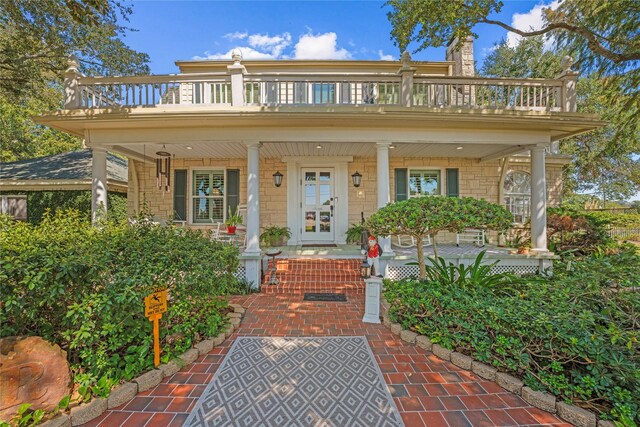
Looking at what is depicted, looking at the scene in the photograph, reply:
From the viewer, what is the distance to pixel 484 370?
8.48 ft

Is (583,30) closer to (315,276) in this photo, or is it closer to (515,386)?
(515,386)

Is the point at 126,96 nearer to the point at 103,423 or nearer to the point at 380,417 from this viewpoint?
the point at 103,423

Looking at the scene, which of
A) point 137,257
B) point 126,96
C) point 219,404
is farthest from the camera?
point 126,96

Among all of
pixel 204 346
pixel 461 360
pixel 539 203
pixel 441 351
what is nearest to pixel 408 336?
→ pixel 441 351

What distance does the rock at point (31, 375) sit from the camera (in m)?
2.00

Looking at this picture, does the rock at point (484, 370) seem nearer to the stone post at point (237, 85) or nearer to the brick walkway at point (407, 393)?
the brick walkway at point (407, 393)

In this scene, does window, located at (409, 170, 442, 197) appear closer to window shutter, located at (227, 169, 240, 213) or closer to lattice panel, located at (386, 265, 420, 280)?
lattice panel, located at (386, 265, 420, 280)

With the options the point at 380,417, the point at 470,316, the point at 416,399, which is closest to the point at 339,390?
the point at 380,417

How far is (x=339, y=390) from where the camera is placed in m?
2.39

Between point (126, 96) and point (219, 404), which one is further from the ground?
point (126, 96)

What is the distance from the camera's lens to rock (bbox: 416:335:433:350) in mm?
3077

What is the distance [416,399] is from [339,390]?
2.21 ft

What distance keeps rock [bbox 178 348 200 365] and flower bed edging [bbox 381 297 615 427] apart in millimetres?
2470

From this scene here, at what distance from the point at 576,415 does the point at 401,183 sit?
255 inches
